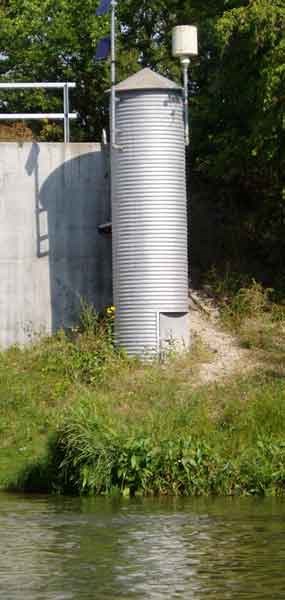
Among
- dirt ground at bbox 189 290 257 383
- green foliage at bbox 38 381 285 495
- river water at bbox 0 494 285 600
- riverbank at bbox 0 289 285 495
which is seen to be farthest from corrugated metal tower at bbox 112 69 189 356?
river water at bbox 0 494 285 600

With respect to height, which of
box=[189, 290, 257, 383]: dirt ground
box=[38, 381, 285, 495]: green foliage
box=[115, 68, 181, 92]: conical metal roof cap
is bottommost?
box=[38, 381, 285, 495]: green foliage

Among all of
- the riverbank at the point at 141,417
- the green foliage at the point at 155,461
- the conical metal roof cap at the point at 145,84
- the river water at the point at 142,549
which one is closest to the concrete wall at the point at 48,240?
the riverbank at the point at 141,417

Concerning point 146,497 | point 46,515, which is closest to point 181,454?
point 146,497

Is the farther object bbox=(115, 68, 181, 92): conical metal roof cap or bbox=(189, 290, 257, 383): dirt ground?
bbox=(115, 68, 181, 92): conical metal roof cap

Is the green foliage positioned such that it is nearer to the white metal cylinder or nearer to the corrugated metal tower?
the corrugated metal tower

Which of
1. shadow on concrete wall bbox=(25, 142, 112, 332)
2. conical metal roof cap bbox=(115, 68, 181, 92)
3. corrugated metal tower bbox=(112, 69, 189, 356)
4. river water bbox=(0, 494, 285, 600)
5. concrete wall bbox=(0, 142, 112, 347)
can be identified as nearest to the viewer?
river water bbox=(0, 494, 285, 600)

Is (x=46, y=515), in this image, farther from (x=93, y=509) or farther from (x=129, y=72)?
(x=129, y=72)

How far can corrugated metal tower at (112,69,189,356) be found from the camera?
84.7 feet

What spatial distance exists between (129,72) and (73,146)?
16.1ft

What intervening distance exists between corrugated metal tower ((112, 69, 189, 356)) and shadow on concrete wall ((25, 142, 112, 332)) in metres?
1.77

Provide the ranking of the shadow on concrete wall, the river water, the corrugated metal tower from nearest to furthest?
the river water
the corrugated metal tower
the shadow on concrete wall

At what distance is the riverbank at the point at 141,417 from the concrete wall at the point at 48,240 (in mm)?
824

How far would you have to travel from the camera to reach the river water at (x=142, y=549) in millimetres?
12781

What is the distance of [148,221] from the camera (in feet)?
84.8
